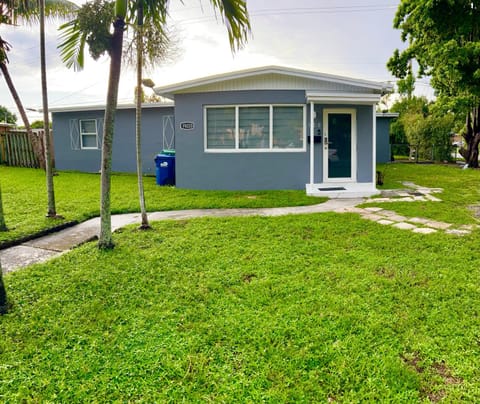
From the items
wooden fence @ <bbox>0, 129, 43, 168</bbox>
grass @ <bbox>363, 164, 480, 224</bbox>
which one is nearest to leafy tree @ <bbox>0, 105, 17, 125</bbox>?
wooden fence @ <bbox>0, 129, 43, 168</bbox>

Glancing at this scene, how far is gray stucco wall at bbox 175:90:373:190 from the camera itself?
31.6 ft

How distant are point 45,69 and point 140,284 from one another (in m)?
4.69

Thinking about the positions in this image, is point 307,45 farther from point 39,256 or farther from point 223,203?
point 39,256

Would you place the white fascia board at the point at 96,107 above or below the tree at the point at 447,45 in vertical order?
below

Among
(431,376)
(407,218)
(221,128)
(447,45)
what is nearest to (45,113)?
(221,128)

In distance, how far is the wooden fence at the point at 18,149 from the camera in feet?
51.0

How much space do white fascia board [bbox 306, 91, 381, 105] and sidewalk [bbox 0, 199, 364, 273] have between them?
259cm

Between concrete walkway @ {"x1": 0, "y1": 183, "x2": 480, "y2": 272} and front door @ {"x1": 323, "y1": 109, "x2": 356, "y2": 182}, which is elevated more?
front door @ {"x1": 323, "y1": 109, "x2": 356, "y2": 182}

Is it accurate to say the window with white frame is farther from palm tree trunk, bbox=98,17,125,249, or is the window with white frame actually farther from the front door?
palm tree trunk, bbox=98,17,125,249

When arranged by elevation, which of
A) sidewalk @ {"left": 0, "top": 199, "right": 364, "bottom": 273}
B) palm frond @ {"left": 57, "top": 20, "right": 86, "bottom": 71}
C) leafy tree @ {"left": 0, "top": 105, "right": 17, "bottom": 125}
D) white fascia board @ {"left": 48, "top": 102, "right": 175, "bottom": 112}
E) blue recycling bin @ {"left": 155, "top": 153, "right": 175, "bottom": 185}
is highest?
leafy tree @ {"left": 0, "top": 105, "right": 17, "bottom": 125}

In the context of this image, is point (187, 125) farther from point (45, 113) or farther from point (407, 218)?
point (407, 218)

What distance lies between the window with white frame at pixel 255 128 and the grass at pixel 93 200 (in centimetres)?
135

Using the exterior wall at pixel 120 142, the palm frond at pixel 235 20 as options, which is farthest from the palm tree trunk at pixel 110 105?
the exterior wall at pixel 120 142

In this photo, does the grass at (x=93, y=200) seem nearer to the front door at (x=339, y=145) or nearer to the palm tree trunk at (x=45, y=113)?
the palm tree trunk at (x=45, y=113)
